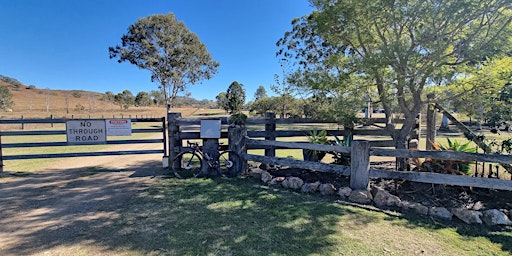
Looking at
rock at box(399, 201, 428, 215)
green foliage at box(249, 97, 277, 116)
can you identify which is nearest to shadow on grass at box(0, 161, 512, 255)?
rock at box(399, 201, 428, 215)

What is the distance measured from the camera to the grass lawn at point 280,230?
319 centimetres

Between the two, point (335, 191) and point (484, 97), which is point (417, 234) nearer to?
point (335, 191)

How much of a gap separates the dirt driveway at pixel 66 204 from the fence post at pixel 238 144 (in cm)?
188

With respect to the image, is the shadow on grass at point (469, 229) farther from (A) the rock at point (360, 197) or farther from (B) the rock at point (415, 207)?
(A) the rock at point (360, 197)

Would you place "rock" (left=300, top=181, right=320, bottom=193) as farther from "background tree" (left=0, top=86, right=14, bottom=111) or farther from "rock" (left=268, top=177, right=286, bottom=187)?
"background tree" (left=0, top=86, right=14, bottom=111)

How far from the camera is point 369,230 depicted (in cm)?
370

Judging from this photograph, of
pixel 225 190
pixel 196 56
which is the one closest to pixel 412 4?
pixel 225 190

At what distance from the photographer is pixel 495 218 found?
3.92m

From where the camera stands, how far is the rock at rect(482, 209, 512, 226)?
390 centimetres

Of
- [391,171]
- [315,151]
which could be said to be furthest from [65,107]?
[391,171]

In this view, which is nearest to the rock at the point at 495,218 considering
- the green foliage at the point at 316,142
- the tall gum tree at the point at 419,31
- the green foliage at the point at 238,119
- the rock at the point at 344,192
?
the rock at the point at 344,192

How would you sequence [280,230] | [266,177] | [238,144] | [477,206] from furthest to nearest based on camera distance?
1. [238,144]
2. [266,177]
3. [477,206]
4. [280,230]

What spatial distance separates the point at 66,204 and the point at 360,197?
16.5 feet

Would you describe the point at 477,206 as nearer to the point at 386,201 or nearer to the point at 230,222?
the point at 386,201
